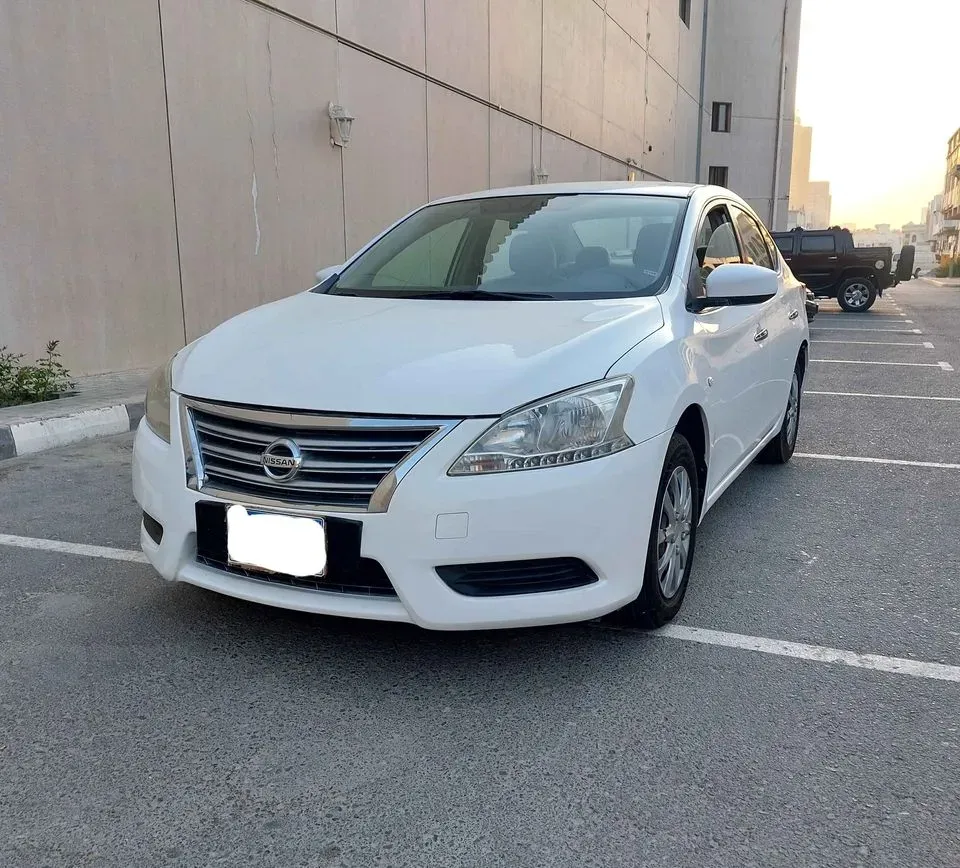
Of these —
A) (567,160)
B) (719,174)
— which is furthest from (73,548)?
(719,174)

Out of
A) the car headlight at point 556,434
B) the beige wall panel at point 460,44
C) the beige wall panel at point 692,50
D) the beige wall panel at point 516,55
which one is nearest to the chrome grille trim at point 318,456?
the car headlight at point 556,434

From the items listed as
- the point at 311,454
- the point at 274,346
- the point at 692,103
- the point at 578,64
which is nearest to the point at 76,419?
the point at 274,346

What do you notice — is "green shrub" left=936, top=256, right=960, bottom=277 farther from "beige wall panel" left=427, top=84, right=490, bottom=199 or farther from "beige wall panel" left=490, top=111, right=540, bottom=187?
"beige wall panel" left=427, top=84, right=490, bottom=199

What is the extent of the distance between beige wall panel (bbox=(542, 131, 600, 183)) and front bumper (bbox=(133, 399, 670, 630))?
1611 cm

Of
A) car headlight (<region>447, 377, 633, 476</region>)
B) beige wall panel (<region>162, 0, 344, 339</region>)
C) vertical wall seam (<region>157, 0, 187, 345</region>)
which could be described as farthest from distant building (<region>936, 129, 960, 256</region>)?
car headlight (<region>447, 377, 633, 476</region>)

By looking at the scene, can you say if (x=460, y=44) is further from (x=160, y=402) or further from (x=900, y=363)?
(x=160, y=402)

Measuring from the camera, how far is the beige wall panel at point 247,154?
8.62 metres

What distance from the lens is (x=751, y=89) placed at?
3984 centimetres

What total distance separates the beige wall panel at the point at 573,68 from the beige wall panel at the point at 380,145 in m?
5.79

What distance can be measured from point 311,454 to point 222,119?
761 centimetres

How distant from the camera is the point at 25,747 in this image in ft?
7.63

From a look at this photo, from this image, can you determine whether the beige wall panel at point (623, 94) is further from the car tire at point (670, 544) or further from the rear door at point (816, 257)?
the car tire at point (670, 544)

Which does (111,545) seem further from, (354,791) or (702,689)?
(702,689)

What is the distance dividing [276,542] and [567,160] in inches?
704
